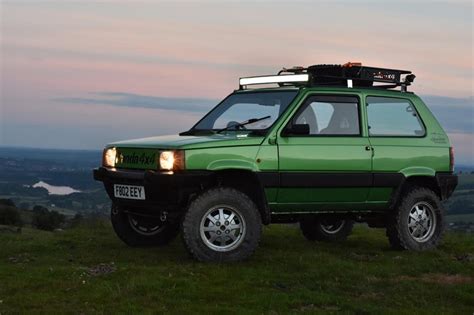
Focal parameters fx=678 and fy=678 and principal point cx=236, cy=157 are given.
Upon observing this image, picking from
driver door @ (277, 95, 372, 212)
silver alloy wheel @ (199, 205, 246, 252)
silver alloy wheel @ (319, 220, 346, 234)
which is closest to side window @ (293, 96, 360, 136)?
driver door @ (277, 95, 372, 212)

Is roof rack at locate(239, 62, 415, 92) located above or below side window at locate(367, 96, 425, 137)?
above

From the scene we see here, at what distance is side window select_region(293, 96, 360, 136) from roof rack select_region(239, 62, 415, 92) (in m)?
0.28

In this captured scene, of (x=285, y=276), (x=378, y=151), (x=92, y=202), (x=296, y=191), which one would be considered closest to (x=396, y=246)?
(x=378, y=151)

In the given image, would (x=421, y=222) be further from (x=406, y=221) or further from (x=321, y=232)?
(x=321, y=232)

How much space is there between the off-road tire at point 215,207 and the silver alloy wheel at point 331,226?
3040mm

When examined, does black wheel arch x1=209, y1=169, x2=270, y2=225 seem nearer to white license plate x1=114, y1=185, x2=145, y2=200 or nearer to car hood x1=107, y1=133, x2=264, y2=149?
car hood x1=107, y1=133, x2=264, y2=149

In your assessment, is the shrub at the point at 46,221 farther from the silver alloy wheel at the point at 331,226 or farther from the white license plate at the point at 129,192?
the white license plate at the point at 129,192

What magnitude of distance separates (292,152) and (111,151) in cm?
229

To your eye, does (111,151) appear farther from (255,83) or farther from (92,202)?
(92,202)

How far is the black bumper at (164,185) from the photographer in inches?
300

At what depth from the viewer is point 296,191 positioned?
27.6 feet

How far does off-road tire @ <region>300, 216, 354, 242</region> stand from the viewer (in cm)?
1076

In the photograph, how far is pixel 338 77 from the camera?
30.8ft

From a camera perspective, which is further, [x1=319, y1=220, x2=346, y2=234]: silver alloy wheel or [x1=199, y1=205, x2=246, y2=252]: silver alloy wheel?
[x1=319, y1=220, x2=346, y2=234]: silver alloy wheel
